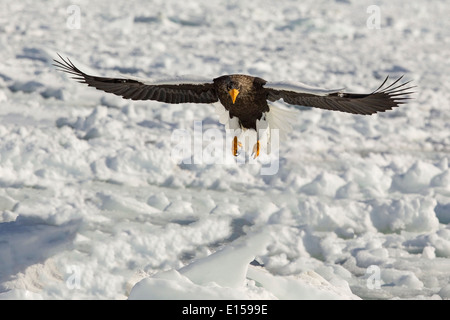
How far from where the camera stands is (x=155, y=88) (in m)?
4.80

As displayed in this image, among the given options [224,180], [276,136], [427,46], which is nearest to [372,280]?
[276,136]

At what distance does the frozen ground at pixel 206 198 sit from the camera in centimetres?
361

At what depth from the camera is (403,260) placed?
416 centimetres

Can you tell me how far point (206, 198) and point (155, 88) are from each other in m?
0.97

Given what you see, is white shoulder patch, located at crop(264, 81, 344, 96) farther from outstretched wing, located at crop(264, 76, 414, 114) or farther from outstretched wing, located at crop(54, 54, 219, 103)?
outstretched wing, located at crop(54, 54, 219, 103)

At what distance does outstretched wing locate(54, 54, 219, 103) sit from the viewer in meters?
4.55

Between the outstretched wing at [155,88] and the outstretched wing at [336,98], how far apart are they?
1.66 ft

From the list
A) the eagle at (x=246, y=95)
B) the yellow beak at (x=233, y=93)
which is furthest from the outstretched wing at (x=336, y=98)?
the yellow beak at (x=233, y=93)

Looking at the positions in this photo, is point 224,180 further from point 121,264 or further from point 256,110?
point 121,264
